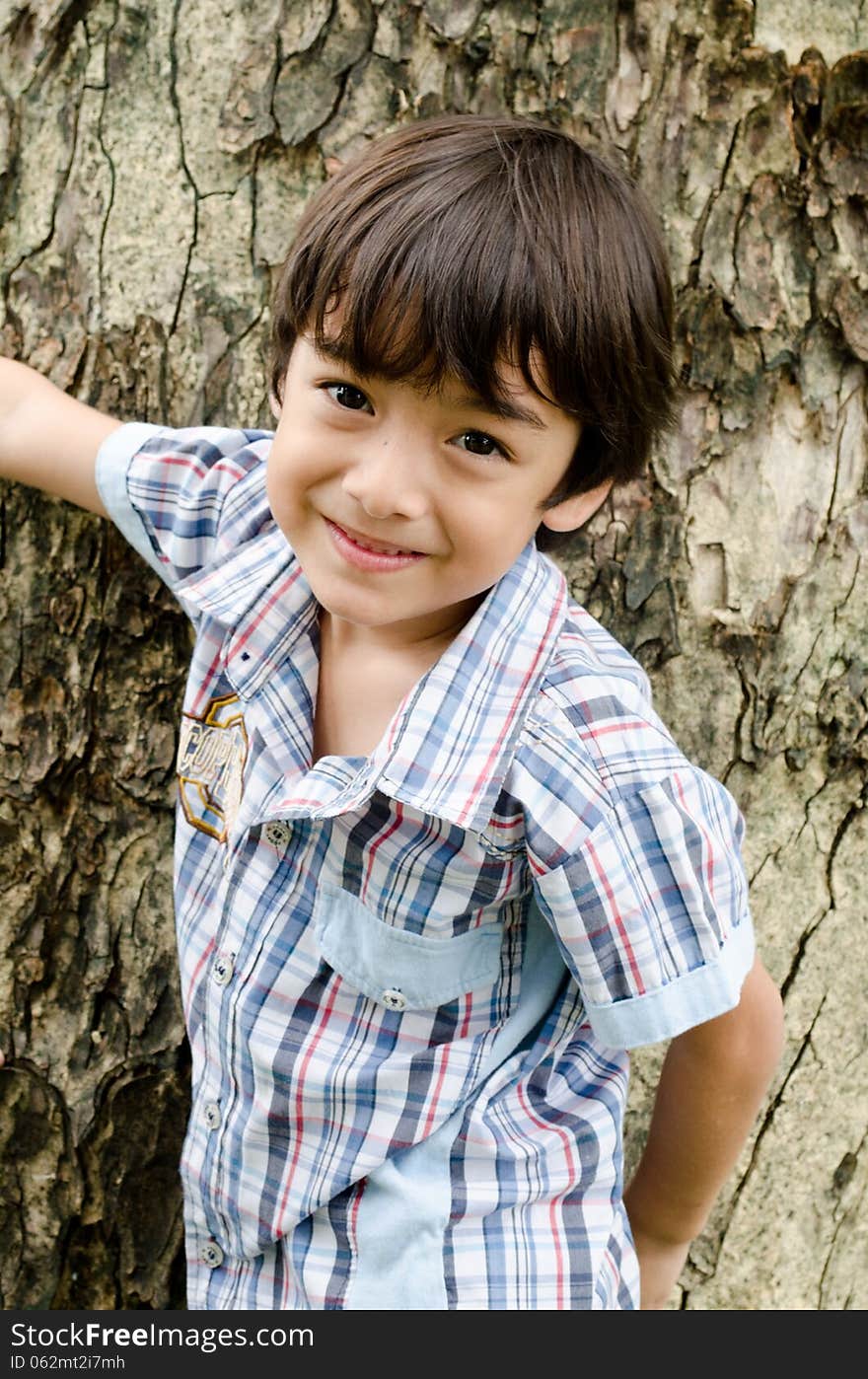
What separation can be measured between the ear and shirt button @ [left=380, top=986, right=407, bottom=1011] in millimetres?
554

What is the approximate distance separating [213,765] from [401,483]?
54 cm

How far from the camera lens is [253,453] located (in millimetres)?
1646

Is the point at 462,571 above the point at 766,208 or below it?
below

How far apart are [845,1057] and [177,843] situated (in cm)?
107

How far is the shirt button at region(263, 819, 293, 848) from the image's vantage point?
4.89 feet

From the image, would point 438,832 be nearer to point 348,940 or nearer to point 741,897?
point 348,940

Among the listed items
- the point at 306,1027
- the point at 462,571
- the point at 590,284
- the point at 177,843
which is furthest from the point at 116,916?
the point at 590,284

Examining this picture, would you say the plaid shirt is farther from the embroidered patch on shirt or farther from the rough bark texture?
the rough bark texture

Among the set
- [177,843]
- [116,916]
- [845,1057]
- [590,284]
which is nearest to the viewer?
[590,284]

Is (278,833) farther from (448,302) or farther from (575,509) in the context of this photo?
(448,302)

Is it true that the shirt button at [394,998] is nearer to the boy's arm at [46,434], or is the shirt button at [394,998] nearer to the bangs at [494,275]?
the bangs at [494,275]

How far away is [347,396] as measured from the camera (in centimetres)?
134

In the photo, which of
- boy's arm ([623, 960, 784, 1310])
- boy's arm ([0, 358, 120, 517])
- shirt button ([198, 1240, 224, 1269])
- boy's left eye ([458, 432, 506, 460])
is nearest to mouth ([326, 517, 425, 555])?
boy's left eye ([458, 432, 506, 460])

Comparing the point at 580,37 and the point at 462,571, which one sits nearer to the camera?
the point at 462,571
